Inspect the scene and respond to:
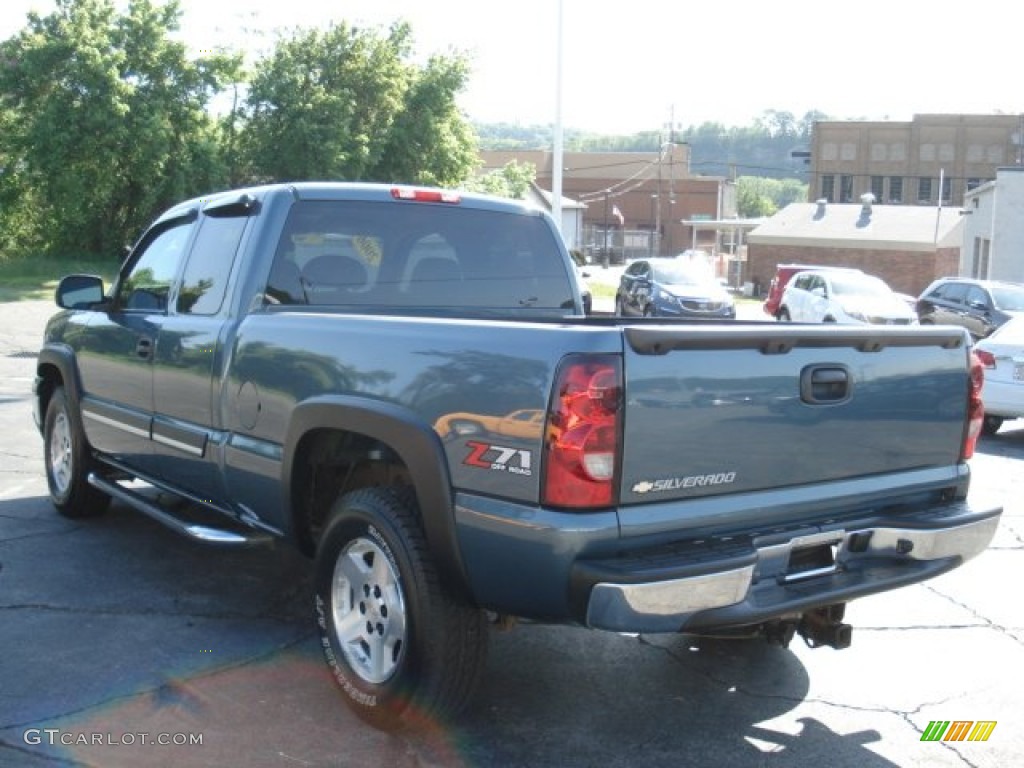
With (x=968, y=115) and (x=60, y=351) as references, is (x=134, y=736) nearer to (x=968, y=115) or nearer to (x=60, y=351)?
(x=60, y=351)

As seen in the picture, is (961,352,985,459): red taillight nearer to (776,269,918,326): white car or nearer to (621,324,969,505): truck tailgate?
(621,324,969,505): truck tailgate

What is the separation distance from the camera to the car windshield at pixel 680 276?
28984 mm

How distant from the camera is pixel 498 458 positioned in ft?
11.6

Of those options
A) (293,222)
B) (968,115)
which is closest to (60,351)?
(293,222)

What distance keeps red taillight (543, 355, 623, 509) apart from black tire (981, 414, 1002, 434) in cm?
1011

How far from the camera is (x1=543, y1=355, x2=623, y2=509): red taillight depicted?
134 inches

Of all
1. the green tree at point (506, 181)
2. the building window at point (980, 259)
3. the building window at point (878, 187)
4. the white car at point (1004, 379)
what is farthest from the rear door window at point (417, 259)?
the building window at point (878, 187)

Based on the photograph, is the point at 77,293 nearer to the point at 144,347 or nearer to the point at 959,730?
the point at 144,347

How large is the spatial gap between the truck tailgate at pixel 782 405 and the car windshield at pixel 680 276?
80.9 feet

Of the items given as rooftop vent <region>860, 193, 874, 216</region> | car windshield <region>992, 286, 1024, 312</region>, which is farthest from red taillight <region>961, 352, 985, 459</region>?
rooftop vent <region>860, 193, 874, 216</region>

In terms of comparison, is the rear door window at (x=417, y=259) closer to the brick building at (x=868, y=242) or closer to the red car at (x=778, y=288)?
the red car at (x=778, y=288)

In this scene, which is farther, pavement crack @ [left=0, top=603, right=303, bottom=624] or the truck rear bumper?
pavement crack @ [left=0, top=603, right=303, bottom=624]

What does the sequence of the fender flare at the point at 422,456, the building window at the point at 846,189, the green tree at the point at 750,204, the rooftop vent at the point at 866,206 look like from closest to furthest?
the fender flare at the point at 422,456, the rooftop vent at the point at 866,206, the building window at the point at 846,189, the green tree at the point at 750,204

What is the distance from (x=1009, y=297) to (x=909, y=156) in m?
85.6
